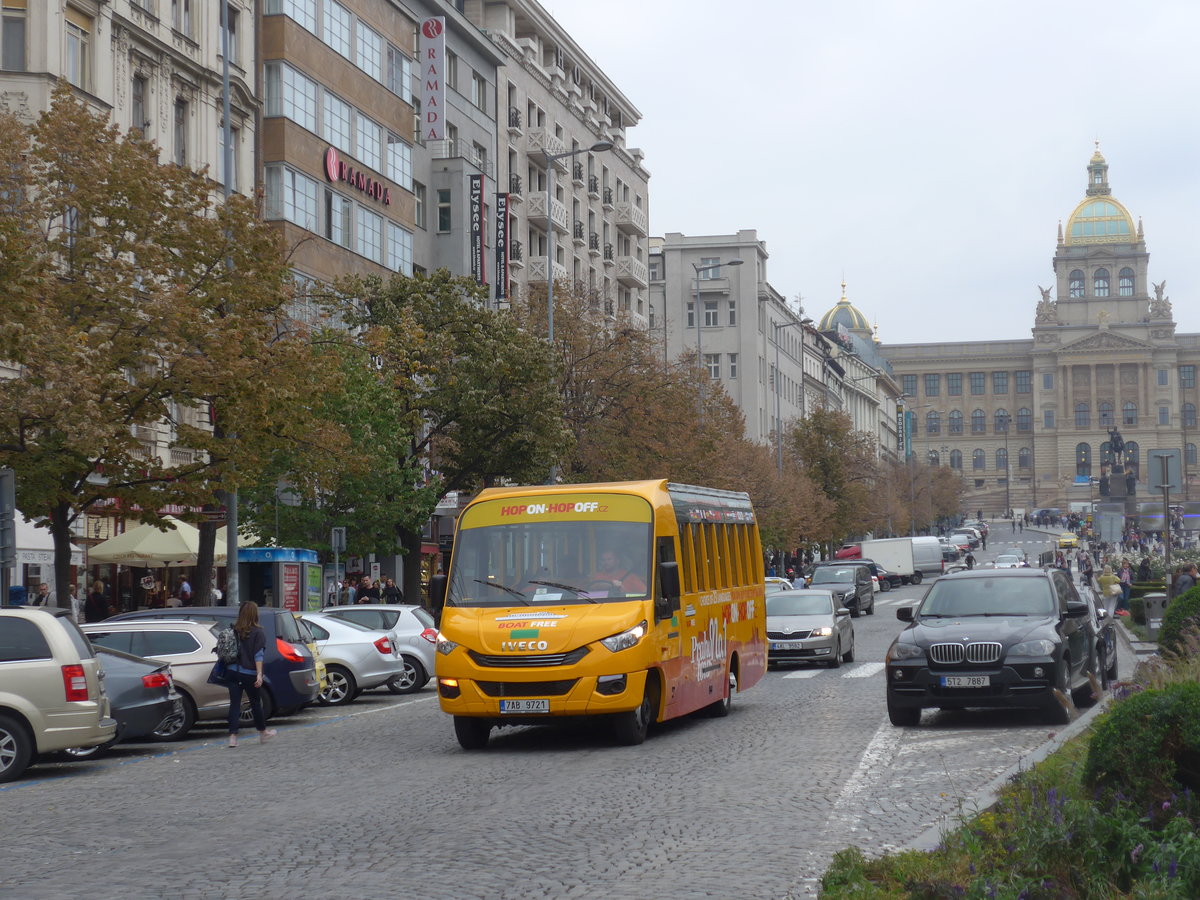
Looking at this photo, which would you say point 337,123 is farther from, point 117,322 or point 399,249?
point 117,322

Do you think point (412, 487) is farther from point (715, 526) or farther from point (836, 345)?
point (836, 345)

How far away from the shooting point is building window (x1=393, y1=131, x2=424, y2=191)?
50.7m

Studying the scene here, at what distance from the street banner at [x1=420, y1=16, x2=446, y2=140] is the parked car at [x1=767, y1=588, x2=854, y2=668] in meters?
29.4

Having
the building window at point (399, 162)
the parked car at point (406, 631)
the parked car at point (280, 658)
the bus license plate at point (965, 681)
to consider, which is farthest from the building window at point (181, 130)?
the bus license plate at point (965, 681)

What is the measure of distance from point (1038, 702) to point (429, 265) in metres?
41.5

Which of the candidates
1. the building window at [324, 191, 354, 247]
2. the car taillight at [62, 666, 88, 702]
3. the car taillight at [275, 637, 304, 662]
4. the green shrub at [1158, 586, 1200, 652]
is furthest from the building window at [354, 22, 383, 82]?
the car taillight at [62, 666, 88, 702]

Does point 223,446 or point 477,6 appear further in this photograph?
point 477,6

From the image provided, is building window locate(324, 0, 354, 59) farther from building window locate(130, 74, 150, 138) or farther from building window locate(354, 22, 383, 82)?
building window locate(130, 74, 150, 138)

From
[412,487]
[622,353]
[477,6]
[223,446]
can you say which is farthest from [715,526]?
[477,6]

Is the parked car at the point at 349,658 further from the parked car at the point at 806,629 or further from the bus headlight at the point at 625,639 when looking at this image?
the bus headlight at the point at 625,639

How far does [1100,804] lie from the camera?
336 inches

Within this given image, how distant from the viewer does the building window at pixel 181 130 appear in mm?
39406

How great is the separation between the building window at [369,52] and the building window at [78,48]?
13.5 meters

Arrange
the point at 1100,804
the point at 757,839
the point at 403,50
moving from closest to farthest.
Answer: the point at 1100,804 < the point at 757,839 < the point at 403,50
